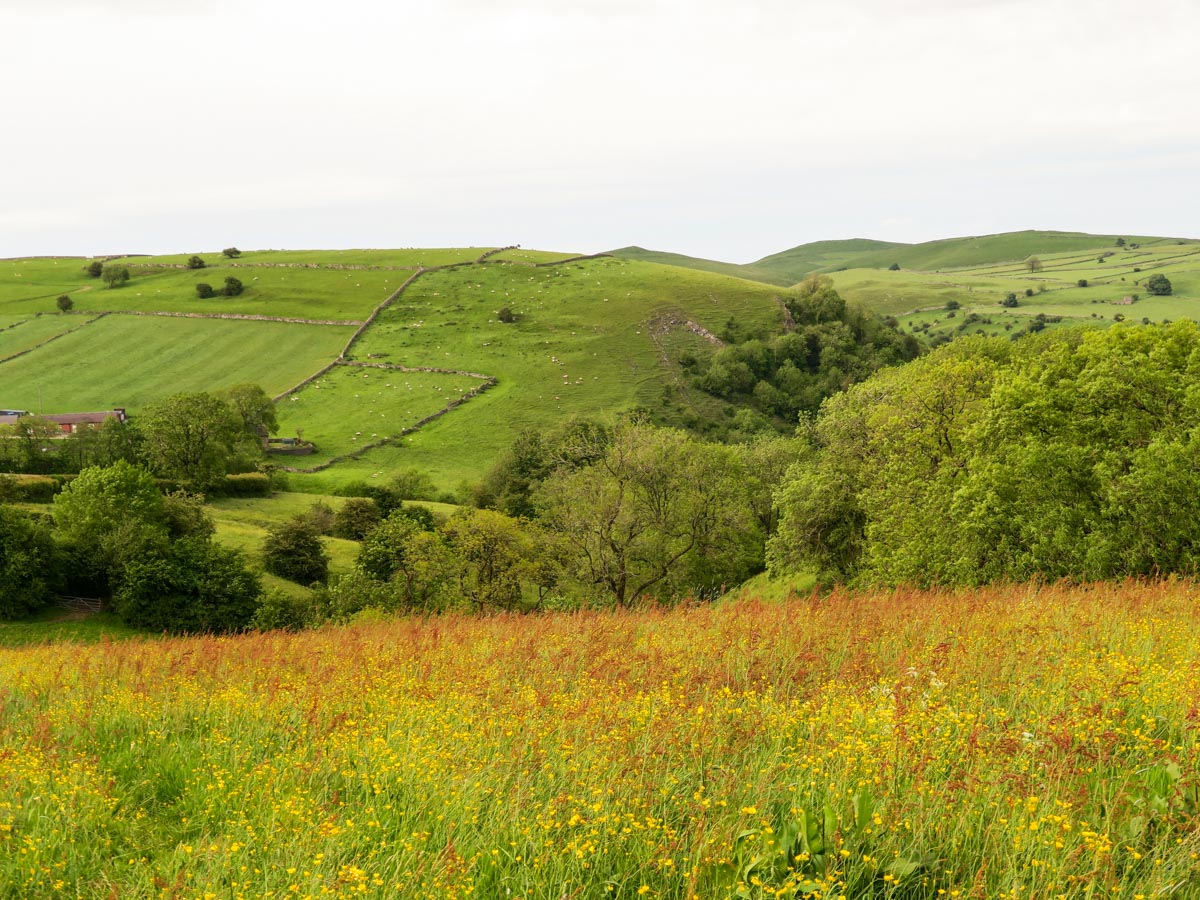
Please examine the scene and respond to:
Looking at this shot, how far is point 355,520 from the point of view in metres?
A: 74.9

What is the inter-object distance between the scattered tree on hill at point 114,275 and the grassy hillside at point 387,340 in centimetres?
157

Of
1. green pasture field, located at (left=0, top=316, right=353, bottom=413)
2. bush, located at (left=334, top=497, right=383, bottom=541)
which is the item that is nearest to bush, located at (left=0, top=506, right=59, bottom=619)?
bush, located at (left=334, top=497, right=383, bottom=541)

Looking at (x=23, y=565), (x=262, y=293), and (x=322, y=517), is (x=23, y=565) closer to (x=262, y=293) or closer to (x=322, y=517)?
(x=322, y=517)

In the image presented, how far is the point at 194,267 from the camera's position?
164 m

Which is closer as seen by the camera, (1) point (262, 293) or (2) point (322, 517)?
(2) point (322, 517)

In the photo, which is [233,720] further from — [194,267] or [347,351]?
[194,267]

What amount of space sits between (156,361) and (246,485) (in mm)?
58764

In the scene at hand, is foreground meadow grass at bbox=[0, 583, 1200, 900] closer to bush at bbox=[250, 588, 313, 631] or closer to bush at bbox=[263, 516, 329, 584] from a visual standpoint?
bush at bbox=[250, 588, 313, 631]

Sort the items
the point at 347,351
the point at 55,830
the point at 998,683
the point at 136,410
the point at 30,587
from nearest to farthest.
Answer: the point at 55,830, the point at 998,683, the point at 30,587, the point at 136,410, the point at 347,351

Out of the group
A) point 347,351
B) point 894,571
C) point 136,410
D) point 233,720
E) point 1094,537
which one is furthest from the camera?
point 347,351

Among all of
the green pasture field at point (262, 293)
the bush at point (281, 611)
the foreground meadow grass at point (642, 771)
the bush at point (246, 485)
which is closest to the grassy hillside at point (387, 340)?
the green pasture field at point (262, 293)

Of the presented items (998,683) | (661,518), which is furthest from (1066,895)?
(661,518)

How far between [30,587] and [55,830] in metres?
53.1

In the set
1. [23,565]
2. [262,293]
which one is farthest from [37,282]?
[23,565]
